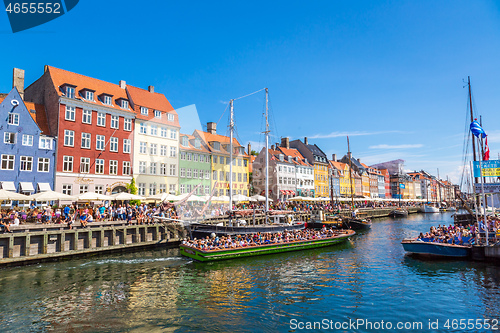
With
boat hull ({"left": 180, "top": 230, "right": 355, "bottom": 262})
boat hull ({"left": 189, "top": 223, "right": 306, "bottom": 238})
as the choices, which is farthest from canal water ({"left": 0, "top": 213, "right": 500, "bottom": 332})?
boat hull ({"left": 189, "top": 223, "right": 306, "bottom": 238})

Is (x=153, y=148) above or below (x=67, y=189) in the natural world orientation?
above

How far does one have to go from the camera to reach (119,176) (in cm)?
4203

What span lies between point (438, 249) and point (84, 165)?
36888 mm

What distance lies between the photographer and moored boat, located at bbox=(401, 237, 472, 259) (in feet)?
78.8

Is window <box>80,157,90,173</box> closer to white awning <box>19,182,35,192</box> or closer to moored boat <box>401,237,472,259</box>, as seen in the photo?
white awning <box>19,182,35,192</box>

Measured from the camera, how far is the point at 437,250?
2484 cm

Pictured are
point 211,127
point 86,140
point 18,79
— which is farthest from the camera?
point 211,127

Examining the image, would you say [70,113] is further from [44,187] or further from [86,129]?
[44,187]

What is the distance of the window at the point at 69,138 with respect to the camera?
37500 mm

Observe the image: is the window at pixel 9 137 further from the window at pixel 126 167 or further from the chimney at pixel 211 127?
the chimney at pixel 211 127

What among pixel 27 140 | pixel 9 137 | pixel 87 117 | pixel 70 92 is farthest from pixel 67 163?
pixel 70 92

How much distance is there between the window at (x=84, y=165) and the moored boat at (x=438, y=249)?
A: 34.5 meters

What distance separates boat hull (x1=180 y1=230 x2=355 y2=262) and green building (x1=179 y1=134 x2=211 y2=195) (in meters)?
23.2

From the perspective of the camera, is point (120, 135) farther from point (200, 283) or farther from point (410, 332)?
point (410, 332)
